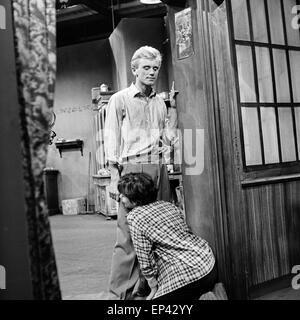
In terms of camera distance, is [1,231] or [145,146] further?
[145,146]

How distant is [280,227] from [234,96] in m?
0.98

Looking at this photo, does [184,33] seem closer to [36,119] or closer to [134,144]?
[134,144]

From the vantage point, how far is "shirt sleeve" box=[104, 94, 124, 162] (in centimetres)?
230

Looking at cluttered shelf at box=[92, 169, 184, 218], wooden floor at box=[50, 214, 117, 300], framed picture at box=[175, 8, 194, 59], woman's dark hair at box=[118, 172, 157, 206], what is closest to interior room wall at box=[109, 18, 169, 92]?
cluttered shelf at box=[92, 169, 184, 218]

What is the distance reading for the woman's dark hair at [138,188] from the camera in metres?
2.12

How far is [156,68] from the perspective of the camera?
2320mm

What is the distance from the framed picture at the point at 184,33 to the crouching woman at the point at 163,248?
2.82 feet

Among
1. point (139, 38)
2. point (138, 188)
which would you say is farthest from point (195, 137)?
point (139, 38)

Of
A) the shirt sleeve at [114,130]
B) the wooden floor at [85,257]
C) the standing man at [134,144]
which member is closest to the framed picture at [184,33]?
the standing man at [134,144]

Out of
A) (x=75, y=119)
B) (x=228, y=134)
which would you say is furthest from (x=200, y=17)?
(x=75, y=119)

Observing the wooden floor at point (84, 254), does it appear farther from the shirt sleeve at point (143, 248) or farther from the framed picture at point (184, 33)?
the framed picture at point (184, 33)

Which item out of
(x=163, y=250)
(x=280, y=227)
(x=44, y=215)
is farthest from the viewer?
(x=280, y=227)

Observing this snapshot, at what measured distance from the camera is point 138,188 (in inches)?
83.4

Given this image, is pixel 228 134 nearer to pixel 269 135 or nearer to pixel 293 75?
pixel 269 135
